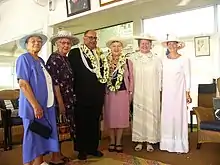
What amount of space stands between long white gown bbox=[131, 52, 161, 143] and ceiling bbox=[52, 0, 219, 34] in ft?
6.18

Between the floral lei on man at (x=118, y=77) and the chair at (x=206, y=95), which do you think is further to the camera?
the chair at (x=206, y=95)

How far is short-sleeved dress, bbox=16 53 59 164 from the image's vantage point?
8.87ft

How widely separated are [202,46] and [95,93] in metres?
3.60

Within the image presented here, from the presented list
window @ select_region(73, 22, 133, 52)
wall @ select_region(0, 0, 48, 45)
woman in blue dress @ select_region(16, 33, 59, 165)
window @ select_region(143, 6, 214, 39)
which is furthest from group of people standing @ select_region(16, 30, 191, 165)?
wall @ select_region(0, 0, 48, 45)

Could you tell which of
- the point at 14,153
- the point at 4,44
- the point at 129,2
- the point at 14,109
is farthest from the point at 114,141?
the point at 4,44

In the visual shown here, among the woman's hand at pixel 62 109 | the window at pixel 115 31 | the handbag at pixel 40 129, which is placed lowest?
the handbag at pixel 40 129

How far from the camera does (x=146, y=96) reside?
4.02 m

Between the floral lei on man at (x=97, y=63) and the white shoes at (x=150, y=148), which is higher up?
the floral lei on man at (x=97, y=63)

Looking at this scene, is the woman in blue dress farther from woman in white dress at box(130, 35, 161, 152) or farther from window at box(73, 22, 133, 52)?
window at box(73, 22, 133, 52)

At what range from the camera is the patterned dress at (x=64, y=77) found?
10.5 ft

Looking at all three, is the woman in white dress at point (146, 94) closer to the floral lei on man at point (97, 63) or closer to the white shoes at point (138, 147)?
the white shoes at point (138, 147)

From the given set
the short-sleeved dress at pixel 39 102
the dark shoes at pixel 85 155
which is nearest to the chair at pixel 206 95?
the dark shoes at pixel 85 155

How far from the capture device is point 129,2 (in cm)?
426

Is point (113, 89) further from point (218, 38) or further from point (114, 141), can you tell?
point (218, 38)
